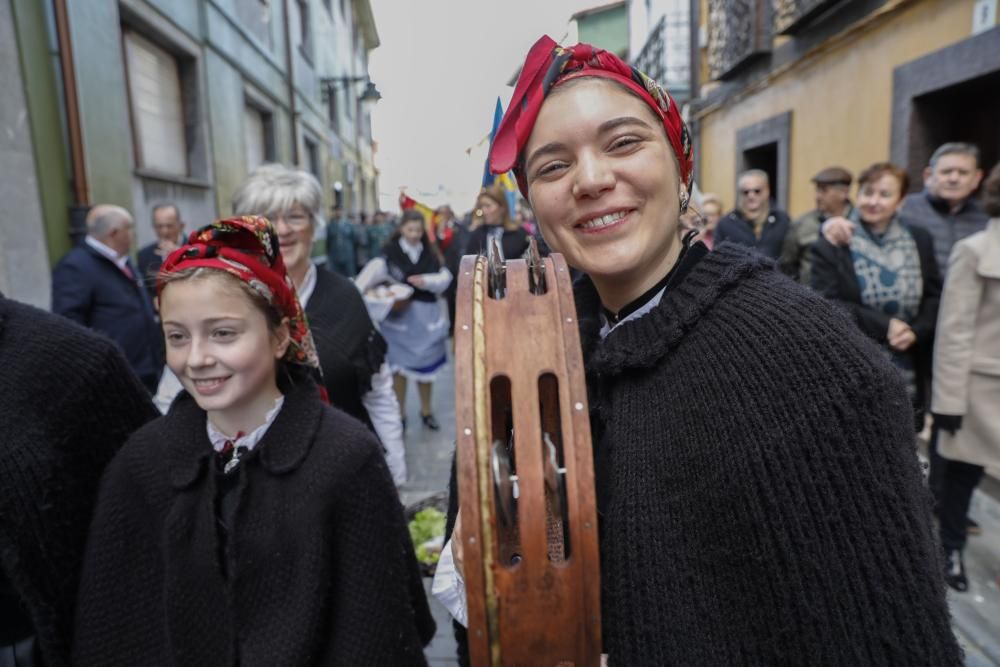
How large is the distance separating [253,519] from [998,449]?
10.0ft

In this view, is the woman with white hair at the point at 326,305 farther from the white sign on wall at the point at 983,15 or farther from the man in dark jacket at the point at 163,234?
the white sign on wall at the point at 983,15

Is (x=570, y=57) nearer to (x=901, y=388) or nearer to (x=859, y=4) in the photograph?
(x=901, y=388)

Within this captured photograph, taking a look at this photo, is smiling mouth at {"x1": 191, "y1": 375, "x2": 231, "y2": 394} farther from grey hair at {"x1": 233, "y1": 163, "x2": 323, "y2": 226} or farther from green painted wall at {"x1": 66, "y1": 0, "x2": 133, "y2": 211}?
green painted wall at {"x1": 66, "y1": 0, "x2": 133, "y2": 211}

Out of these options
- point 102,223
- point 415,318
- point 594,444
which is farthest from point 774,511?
point 415,318

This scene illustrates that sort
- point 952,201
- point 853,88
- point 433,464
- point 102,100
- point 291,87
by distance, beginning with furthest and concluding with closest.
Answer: point 291,87 < point 853,88 < point 102,100 < point 433,464 < point 952,201

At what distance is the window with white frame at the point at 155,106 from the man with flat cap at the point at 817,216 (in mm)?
6113

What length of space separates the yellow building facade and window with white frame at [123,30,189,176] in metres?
7.23

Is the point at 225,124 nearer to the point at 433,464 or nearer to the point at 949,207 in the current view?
the point at 433,464

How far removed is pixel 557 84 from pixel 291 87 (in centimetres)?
1367

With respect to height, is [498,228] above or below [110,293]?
above

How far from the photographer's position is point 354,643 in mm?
1637

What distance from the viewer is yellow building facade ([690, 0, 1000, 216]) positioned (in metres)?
5.32

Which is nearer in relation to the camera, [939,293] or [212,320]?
[212,320]

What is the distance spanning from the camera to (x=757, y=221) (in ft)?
16.6
